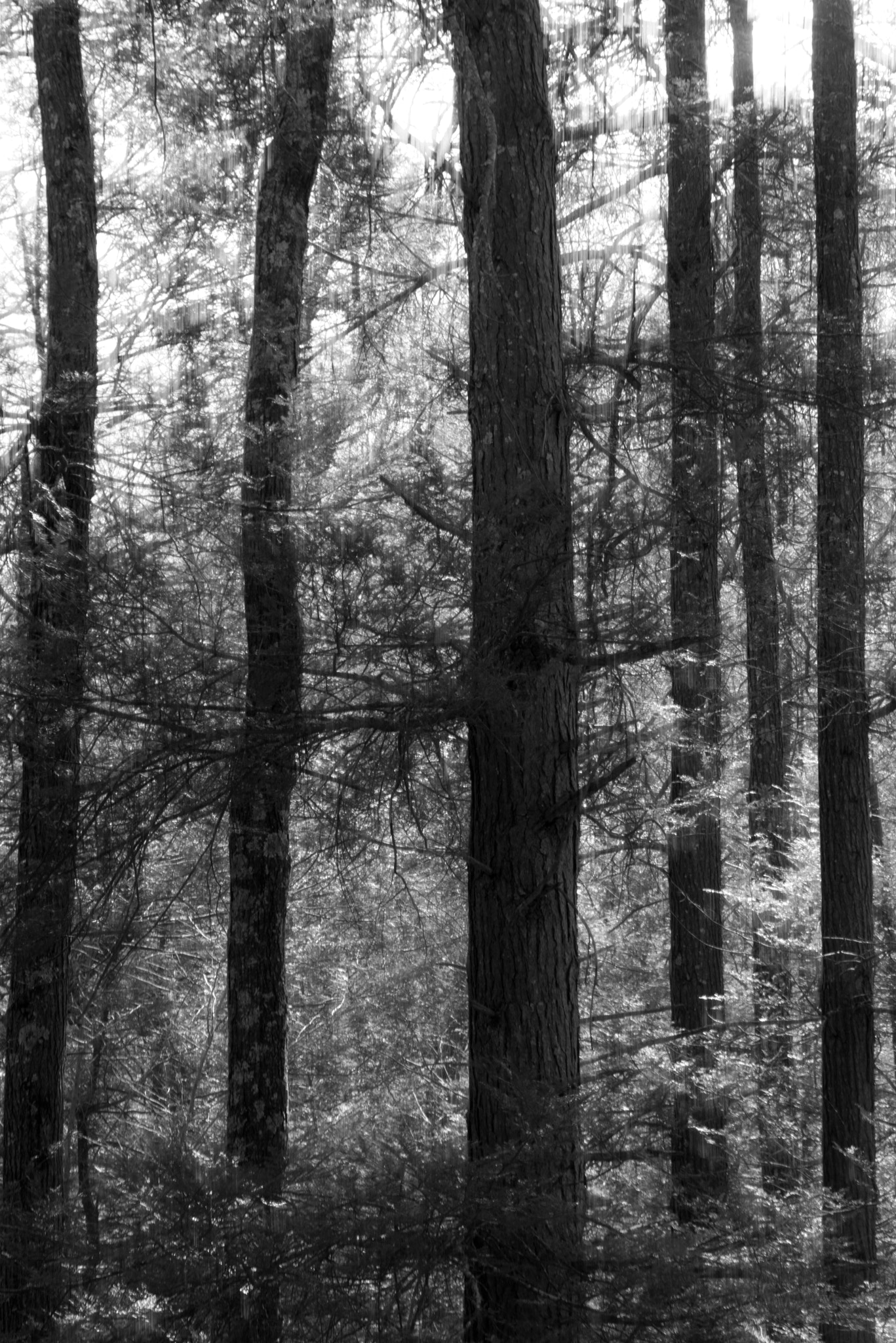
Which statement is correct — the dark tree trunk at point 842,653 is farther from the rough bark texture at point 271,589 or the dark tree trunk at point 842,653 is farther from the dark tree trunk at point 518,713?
the rough bark texture at point 271,589

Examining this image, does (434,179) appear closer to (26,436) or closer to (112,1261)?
(26,436)

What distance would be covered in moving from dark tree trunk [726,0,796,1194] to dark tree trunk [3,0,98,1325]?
12.5ft

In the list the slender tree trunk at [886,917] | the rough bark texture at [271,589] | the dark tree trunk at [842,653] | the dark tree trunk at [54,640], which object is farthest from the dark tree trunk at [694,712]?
the dark tree trunk at [54,640]

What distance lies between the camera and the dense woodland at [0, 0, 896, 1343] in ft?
12.9

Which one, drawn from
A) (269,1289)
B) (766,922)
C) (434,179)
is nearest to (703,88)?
(434,179)

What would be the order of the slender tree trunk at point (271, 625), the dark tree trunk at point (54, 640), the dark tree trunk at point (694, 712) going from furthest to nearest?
the dark tree trunk at point (694, 712) < the slender tree trunk at point (271, 625) < the dark tree trunk at point (54, 640)

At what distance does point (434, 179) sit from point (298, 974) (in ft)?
26.8

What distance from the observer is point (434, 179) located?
328 inches

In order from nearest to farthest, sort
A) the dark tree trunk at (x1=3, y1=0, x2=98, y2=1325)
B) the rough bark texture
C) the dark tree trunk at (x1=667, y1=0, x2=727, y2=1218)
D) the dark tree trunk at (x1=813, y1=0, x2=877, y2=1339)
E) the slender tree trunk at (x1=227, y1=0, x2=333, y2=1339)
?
the dark tree trunk at (x1=3, y1=0, x2=98, y2=1325), the slender tree trunk at (x1=227, y1=0, x2=333, y2=1339), the rough bark texture, the dark tree trunk at (x1=813, y1=0, x2=877, y2=1339), the dark tree trunk at (x1=667, y1=0, x2=727, y2=1218)

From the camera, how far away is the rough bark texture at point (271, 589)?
4707 millimetres

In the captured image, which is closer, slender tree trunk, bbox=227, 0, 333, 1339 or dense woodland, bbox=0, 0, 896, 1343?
dense woodland, bbox=0, 0, 896, 1343

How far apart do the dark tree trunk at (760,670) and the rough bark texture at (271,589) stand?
2767mm

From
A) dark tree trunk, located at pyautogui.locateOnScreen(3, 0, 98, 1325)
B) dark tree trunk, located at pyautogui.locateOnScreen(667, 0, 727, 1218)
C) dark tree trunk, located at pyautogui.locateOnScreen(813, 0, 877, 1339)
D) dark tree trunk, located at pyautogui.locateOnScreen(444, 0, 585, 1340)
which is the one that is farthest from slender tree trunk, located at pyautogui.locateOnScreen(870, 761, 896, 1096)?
dark tree trunk, located at pyautogui.locateOnScreen(3, 0, 98, 1325)

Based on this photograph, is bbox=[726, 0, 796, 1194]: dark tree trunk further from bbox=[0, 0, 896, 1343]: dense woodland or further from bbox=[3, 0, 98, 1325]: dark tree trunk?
bbox=[3, 0, 98, 1325]: dark tree trunk
